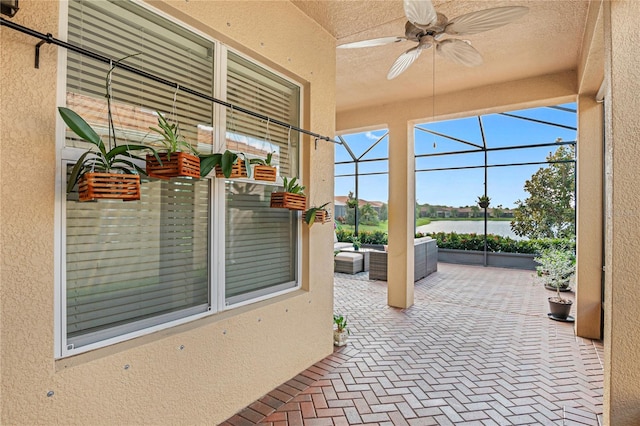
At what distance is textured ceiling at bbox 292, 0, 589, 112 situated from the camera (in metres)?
2.92

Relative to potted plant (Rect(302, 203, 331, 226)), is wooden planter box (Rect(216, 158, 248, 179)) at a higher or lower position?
higher

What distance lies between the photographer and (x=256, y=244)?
2.69 metres

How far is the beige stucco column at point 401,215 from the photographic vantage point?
517 centimetres

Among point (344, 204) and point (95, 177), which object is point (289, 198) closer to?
point (95, 177)

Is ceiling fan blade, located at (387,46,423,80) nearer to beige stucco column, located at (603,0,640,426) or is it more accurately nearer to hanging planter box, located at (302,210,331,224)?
beige stucco column, located at (603,0,640,426)

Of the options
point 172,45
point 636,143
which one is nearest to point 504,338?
point 636,143

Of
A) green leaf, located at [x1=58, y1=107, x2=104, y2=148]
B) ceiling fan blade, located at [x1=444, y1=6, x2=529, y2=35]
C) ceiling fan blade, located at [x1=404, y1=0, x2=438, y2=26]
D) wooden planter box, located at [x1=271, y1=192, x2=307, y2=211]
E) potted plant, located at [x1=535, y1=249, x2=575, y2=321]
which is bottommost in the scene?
potted plant, located at [x1=535, y1=249, x2=575, y2=321]

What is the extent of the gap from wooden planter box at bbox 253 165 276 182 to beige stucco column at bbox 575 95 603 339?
3.79 m

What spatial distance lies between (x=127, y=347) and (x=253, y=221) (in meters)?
1.20

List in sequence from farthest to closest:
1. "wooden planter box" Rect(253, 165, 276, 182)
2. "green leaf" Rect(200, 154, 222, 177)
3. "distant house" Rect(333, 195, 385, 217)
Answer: "distant house" Rect(333, 195, 385, 217), "wooden planter box" Rect(253, 165, 276, 182), "green leaf" Rect(200, 154, 222, 177)

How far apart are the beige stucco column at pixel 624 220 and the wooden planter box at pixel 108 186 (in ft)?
8.19

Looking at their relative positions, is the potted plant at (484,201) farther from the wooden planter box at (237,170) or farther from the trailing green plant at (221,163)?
the trailing green plant at (221,163)

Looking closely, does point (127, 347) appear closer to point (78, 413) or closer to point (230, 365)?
point (78, 413)

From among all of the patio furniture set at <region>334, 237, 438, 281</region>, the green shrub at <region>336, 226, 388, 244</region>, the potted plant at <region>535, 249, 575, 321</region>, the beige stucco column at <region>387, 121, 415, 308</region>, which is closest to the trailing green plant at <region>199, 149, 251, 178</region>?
the beige stucco column at <region>387, 121, 415, 308</region>
